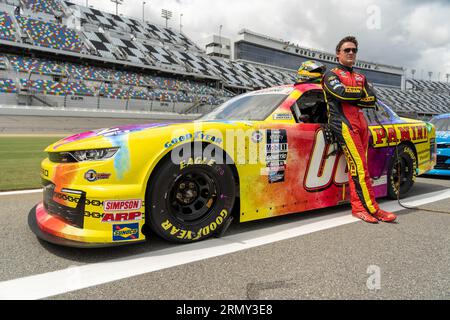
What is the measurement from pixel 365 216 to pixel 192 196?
1.81 metres

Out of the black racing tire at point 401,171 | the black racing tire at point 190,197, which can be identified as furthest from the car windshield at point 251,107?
the black racing tire at point 401,171

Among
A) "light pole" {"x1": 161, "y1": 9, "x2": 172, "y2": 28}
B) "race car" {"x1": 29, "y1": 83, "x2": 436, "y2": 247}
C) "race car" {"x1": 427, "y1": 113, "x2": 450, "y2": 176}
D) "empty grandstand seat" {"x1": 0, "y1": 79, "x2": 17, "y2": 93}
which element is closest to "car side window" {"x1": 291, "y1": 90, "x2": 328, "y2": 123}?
"race car" {"x1": 29, "y1": 83, "x2": 436, "y2": 247}

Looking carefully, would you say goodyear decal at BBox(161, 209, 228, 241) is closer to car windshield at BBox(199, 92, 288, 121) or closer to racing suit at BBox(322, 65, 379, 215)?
car windshield at BBox(199, 92, 288, 121)

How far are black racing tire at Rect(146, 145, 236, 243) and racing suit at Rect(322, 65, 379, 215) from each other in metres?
1.37

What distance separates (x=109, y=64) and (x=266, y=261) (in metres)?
38.1

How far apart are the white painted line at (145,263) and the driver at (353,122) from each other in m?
0.29

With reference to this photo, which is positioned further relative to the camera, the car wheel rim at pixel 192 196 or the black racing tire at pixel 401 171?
the black racing tire at pixel 401 171

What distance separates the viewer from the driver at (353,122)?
123 inches

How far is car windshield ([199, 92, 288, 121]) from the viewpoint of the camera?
2941 millimetres

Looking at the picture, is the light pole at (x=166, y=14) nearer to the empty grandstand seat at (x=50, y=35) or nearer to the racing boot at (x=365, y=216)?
the empty grandstand seat at (x=50, y=35)

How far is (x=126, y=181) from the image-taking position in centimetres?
212

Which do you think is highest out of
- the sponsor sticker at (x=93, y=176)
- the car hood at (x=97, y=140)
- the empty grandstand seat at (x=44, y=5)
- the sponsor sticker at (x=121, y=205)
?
the empty grandstand seat at (x=44, y=5)
